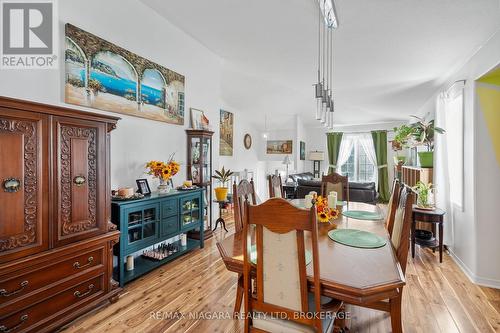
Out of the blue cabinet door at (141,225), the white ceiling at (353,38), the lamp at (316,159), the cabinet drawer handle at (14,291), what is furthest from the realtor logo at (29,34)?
the lamp at (316,159)

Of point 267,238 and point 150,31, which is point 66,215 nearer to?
point 267,238

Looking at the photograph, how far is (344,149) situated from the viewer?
27.0 ft

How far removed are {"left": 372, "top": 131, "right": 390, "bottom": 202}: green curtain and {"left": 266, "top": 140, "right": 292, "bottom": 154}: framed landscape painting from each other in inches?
110

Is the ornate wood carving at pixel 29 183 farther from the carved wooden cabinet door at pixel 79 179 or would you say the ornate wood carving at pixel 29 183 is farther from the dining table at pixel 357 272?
the dining table at pixel 357 272

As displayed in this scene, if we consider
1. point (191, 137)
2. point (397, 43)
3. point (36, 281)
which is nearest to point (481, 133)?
point (397, 43)

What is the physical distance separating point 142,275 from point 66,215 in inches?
45.1

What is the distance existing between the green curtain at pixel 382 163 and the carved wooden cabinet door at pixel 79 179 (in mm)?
7728

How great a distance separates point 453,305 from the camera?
2.10 metres

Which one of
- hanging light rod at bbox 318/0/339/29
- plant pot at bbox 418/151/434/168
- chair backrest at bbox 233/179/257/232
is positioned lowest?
chair backrest at bbox 233/179/257/232

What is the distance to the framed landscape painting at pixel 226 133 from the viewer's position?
623cm

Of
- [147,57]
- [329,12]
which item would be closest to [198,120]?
[147,57]

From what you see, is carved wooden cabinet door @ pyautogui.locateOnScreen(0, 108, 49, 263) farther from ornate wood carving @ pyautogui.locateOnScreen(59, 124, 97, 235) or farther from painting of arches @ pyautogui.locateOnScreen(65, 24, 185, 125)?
painting of arches @ pyautogui.locateOnScreen(65, 24, 185, 125)

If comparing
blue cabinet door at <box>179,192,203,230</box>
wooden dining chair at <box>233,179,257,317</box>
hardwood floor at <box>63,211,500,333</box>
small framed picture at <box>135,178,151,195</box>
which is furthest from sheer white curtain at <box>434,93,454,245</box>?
small framed picture at <box>135,178,151,195</box>

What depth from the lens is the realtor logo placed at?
6.02 ft
